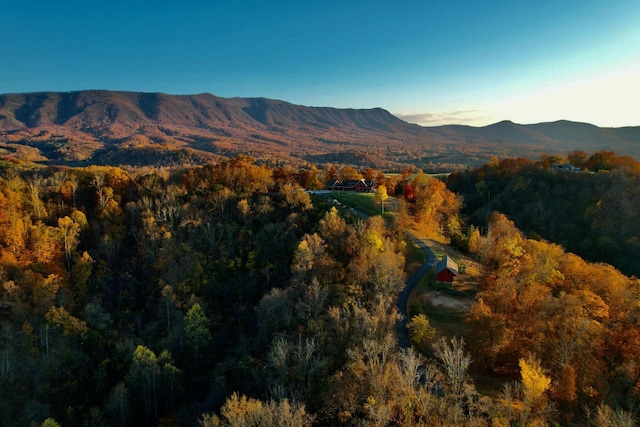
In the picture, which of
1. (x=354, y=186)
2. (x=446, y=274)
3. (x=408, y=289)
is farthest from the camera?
(x=354, y=186)

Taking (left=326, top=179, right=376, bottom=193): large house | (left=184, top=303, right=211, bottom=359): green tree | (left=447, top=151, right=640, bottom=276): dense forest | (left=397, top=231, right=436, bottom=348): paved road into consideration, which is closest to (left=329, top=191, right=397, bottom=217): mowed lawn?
(left=397, top=231, right=436, bottom=348): paved road

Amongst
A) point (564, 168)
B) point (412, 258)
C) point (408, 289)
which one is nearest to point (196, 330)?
point (408, 289)

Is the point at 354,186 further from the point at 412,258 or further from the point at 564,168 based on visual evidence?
the point at 564,168

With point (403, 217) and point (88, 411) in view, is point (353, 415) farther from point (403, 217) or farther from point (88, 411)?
point (403, 217)

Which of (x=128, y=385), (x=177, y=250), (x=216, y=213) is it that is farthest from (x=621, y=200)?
(x=128, y=385)

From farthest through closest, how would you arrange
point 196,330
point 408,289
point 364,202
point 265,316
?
point 364,202 < point 196,330 < point 408,289 < point 265,316

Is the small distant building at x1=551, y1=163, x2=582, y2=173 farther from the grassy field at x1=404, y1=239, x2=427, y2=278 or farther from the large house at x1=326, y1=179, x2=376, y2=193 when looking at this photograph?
the grassy field at x1=404, y1=239, x2=427, y2=278
